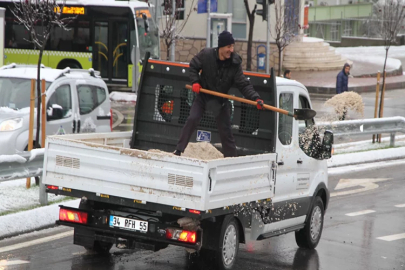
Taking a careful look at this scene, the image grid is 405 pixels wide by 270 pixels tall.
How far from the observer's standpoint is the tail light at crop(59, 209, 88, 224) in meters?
7.92

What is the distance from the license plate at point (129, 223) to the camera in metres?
7.65

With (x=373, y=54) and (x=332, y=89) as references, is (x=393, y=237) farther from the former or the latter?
(x=373, y=54)

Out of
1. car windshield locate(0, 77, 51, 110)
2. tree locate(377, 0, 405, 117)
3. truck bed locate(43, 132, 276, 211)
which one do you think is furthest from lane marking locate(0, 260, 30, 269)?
tree locate(377, 0, 405, 117)

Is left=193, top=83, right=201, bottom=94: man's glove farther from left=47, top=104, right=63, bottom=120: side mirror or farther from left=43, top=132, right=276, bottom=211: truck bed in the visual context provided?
left=47, top=104, right=63, bottom=120: side mirror

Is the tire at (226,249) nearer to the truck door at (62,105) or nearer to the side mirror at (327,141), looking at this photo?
the side mirror at (327,141)

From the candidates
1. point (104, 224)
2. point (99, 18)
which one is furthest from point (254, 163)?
point (99, 18)

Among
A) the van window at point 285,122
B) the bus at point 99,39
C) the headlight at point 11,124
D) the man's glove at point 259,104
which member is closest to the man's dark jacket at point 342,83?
the bus at point 99,39

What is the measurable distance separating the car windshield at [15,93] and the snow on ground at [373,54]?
27.1m

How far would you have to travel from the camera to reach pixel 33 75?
1402cm

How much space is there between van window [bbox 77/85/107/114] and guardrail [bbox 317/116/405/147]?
14.7 feet

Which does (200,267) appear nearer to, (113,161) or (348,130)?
(113,161)

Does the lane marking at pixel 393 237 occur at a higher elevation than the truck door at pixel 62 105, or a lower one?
lower

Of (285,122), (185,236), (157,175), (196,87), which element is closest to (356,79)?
(285,122)

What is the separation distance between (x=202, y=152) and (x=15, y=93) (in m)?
5.94
